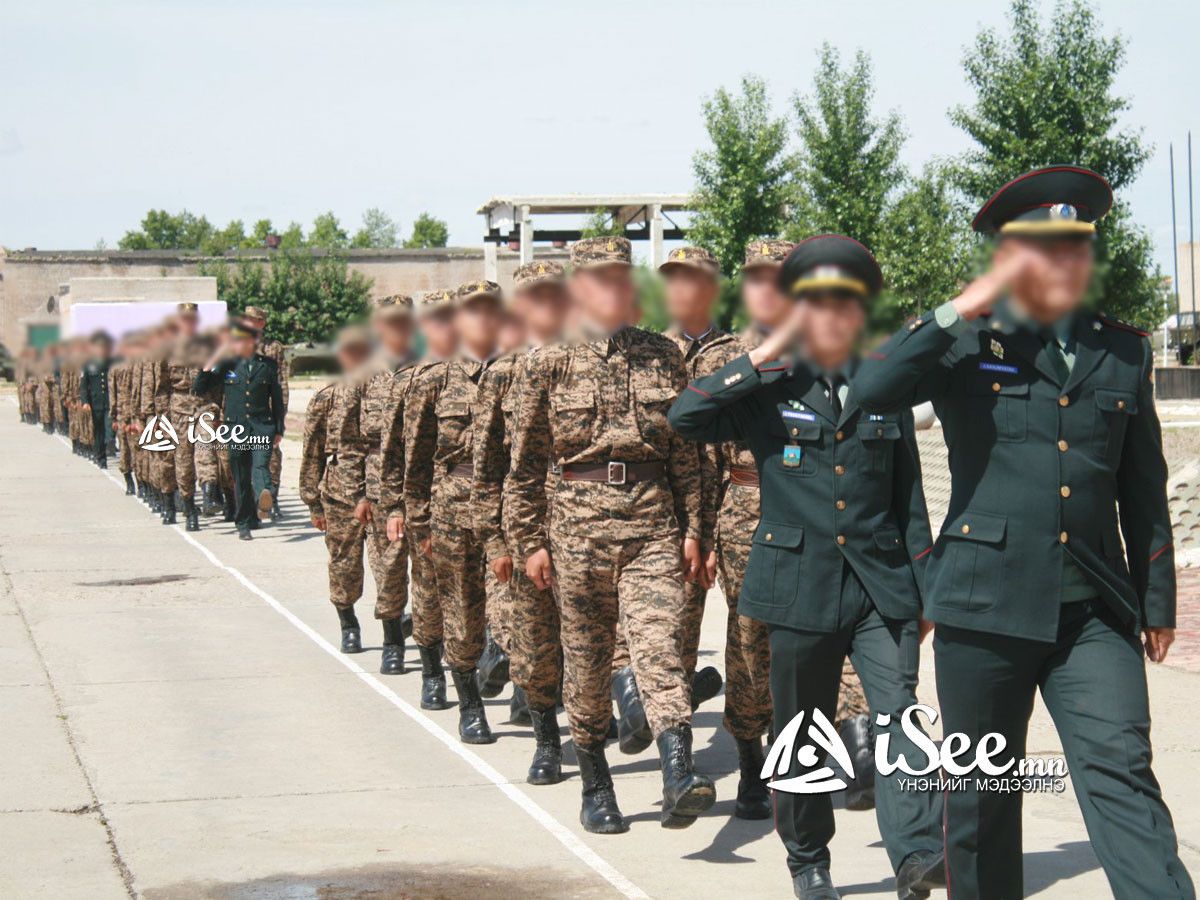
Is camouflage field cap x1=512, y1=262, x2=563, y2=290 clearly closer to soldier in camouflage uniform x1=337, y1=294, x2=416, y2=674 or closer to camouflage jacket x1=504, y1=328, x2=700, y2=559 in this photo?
camouflage jacket x1=504, y1=328, x2=700, y2=559

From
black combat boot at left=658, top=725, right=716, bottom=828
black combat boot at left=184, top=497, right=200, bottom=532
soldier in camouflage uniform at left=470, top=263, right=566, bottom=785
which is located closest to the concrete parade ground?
black combat boot at left=658, top=725, right=716, bottom=828

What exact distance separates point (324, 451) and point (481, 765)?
3.98m

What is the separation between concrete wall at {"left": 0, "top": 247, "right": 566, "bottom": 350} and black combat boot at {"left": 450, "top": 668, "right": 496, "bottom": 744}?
1.92m

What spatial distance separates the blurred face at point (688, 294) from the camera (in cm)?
492

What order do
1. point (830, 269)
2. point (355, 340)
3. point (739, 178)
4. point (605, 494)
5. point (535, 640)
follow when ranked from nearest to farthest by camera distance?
point (830, 269)
point (605, 494)
point (535, 640)
point (355, 340)
point (739, 178)

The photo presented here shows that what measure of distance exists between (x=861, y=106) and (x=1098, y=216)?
32807 millimetres

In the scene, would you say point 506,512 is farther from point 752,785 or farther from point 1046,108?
point 1046,108

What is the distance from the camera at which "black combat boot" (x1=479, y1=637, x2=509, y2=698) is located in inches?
323

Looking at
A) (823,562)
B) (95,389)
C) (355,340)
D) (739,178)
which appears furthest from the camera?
(739,178)

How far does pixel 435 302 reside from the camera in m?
8.10

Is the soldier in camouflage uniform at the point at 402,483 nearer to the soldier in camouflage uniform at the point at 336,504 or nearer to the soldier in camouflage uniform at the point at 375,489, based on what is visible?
the soldier in camouflage uniform at the point at 375,489

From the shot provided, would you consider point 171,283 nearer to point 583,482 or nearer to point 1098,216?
point 583,482

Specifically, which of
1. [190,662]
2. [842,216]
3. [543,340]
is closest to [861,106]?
[842,216]

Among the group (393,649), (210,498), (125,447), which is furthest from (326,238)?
(125,447)
